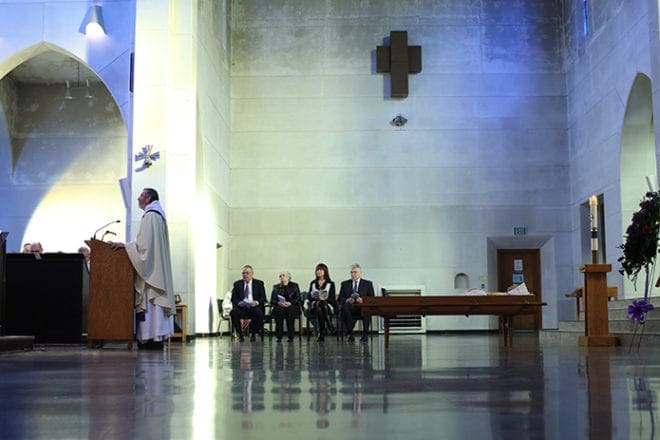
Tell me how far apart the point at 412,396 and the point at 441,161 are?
45.2ft

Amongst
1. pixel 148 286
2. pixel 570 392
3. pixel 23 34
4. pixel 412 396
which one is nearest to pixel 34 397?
pixel 412 396

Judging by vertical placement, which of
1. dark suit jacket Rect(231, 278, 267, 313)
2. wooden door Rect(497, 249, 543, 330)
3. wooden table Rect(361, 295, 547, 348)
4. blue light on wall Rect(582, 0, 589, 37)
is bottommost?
wooden table Rect(361, 295, 547, 348)

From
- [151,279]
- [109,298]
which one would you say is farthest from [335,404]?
[109,298]

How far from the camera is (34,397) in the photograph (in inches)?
107

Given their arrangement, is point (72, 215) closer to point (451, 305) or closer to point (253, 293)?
point (253, 293)

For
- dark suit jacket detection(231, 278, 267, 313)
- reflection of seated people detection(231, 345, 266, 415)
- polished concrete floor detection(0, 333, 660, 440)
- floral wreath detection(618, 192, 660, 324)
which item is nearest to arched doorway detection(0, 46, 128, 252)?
dark suit jacket detection(231, 278, 267, 313)

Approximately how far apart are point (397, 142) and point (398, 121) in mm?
414

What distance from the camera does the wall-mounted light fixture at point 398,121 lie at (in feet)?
53.0

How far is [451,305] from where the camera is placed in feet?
28.9

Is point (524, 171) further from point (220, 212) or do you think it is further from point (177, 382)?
point (177, 382)

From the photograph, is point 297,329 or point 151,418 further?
point 297,329

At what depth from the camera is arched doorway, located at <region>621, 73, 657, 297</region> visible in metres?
13.1

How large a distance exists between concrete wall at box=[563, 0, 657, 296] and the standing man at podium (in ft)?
25.7

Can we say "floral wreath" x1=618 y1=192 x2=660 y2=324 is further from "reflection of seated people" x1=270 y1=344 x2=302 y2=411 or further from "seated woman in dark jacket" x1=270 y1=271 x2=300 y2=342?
"seated woman in dark jacket" x1=270 y1=271 x2=300 y2=342
